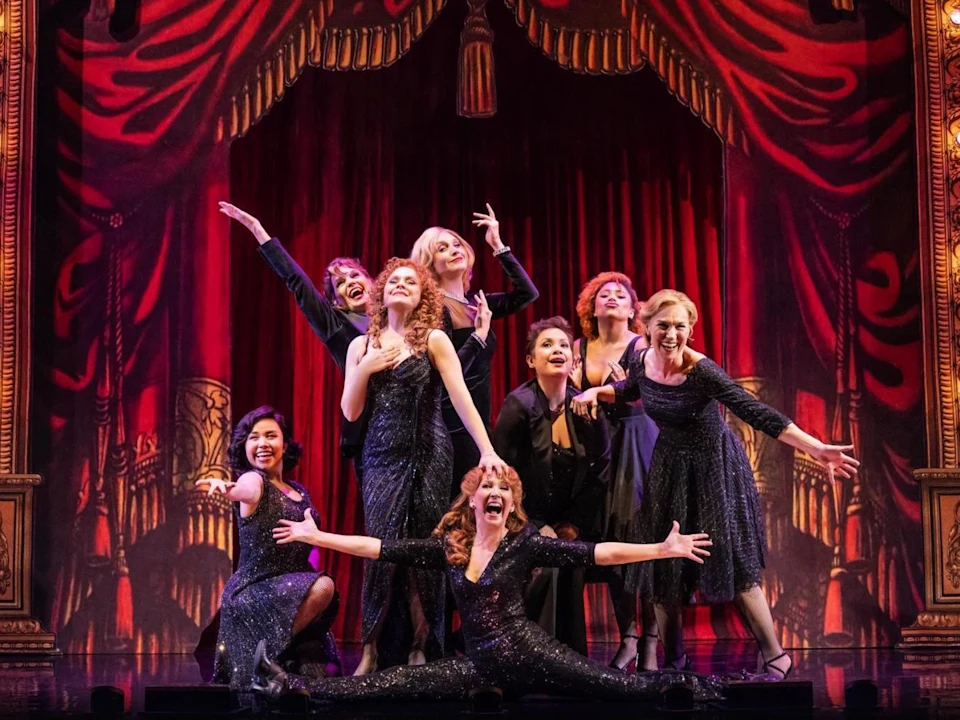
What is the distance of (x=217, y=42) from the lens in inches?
243

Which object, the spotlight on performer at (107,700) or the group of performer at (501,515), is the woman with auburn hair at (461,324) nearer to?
the group of performer at (501,515)

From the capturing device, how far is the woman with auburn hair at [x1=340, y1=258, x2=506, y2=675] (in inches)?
166

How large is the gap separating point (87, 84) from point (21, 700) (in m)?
3.20

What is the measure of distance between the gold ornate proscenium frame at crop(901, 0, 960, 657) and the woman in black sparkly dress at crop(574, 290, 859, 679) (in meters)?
1.80

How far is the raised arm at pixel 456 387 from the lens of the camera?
4.20m

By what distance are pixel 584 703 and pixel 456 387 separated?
3.58ft

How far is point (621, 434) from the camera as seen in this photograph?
15.8ft

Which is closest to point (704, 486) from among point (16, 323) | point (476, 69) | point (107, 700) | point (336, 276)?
point (336, 276)

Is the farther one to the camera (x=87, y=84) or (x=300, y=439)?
(x=300, y=439)

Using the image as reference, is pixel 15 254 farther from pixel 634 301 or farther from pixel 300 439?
pixel 634 301

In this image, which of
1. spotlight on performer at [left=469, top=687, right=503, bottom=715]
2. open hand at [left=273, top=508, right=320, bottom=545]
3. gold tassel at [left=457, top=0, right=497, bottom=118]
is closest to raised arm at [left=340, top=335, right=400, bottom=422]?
open hand at [left=273, top=508, right=320, bottom=545]

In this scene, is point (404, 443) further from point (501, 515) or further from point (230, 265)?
point (230, 265)

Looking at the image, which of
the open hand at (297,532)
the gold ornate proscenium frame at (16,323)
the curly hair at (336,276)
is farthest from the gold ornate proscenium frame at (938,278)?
the gold ornate proscenium frame at (16,323)

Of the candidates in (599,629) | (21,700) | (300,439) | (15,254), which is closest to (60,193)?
(15,254)
